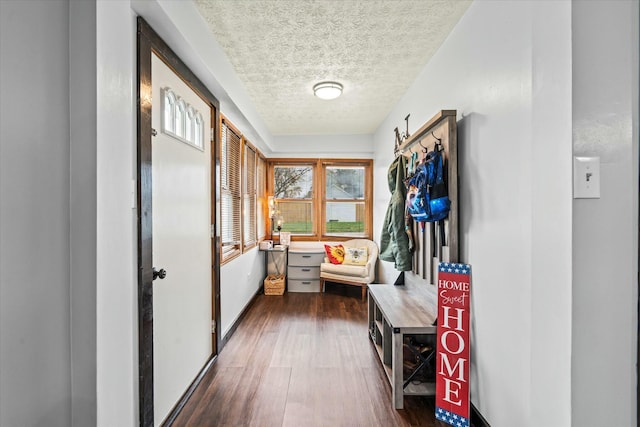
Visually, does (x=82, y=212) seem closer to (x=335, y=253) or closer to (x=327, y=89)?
(x=327, y=89)

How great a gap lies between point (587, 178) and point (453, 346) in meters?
1.24

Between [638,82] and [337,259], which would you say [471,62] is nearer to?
[638,82]

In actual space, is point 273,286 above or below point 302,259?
below

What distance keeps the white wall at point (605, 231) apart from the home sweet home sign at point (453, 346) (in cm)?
79

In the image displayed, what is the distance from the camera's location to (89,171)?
966 millimetres

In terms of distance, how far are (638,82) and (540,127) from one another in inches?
11.4

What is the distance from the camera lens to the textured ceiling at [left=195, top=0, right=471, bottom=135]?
1.87 m

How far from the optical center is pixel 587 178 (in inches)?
39.3

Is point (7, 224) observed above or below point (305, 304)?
above

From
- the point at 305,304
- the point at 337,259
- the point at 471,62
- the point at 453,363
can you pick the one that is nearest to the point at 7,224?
the point at 453,363

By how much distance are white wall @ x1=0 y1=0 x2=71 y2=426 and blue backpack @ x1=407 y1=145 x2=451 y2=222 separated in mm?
1850

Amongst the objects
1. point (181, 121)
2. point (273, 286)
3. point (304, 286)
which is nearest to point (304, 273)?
point (304, 286)

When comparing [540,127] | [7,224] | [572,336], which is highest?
[540,127]

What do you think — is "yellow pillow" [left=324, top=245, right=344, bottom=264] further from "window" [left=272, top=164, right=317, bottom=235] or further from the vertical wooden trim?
the vertical wooden trim
